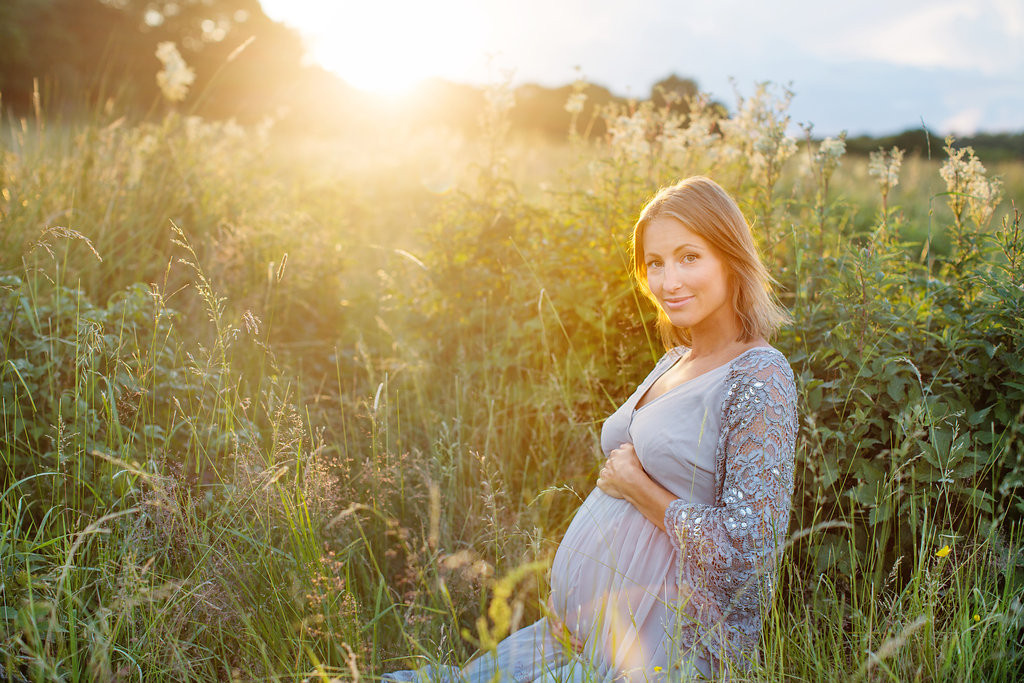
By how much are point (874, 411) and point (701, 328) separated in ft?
2.80

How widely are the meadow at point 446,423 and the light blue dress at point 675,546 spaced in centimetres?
19

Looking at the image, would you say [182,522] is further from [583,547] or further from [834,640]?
[834,640]

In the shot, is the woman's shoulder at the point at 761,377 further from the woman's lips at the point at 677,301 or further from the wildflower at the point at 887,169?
the wildflower at the point at 887,169

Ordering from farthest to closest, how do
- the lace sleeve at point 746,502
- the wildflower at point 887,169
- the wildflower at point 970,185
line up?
→ the wildflower at point 887,169
the wildflower at point 970,185
the lace sleeve at point 746,502

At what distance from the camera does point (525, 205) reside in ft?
12.6

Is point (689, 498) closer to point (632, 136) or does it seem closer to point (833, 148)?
point (833, 148)

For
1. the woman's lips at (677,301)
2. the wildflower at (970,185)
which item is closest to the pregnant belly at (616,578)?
the woman's lips at (677,301)

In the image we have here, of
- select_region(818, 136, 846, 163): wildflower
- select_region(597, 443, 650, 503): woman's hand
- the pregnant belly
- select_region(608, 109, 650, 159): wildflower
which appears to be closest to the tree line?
select_region(608, 109, 650, 159): wildflower

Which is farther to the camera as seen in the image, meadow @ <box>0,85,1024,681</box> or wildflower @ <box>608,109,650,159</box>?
wildflower @ <box>608,109,650,159</box>

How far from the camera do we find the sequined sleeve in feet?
5.36

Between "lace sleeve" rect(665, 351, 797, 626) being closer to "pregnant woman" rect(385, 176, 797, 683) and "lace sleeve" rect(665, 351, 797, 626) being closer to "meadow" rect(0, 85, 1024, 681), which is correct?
"pregnant woman" rect(385, 176, 797, 683)

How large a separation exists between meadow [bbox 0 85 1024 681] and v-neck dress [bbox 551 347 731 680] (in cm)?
27

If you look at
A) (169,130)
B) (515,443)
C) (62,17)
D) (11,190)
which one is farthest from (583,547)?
(62,17)

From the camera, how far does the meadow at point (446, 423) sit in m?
1.82
